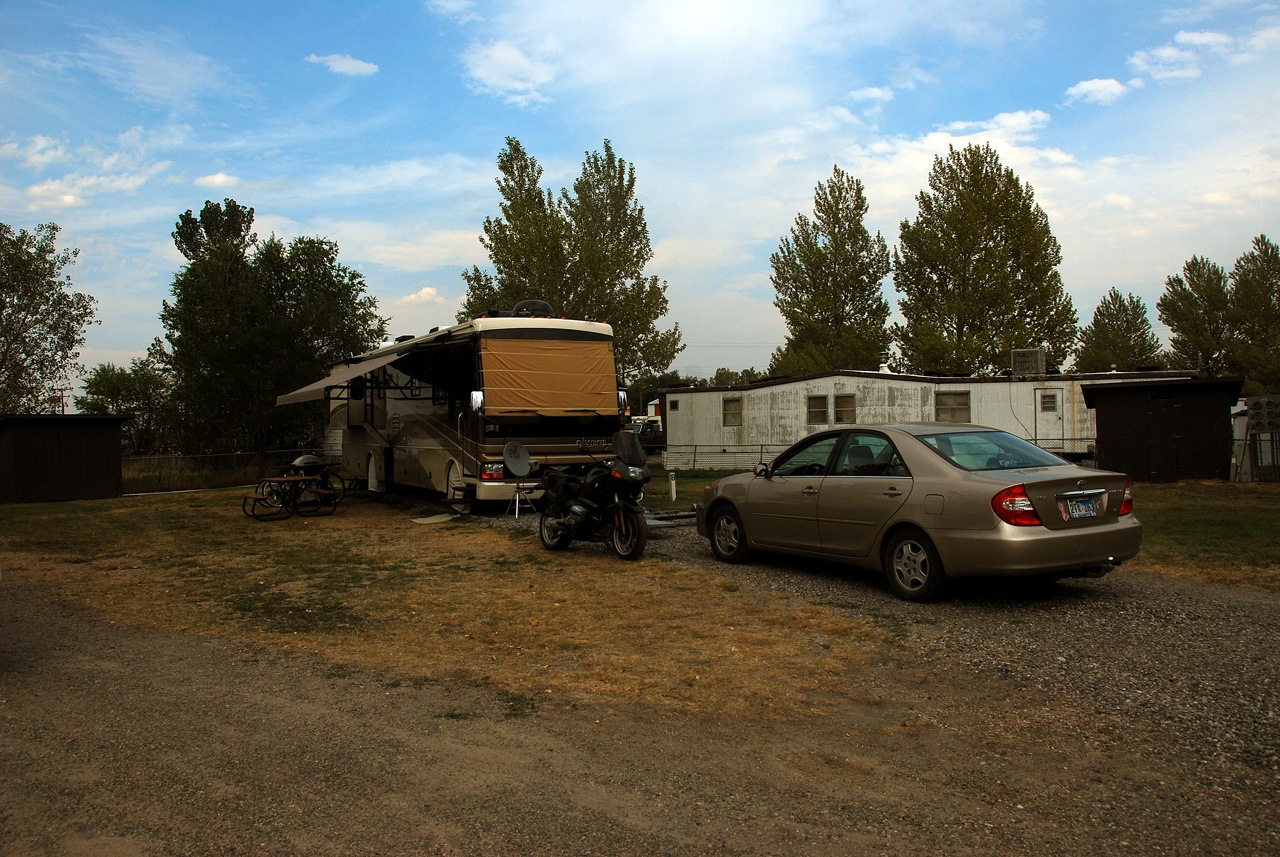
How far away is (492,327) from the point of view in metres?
13.2

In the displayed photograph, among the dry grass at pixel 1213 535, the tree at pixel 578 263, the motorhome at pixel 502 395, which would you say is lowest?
the dry grass at pixel 1213 535

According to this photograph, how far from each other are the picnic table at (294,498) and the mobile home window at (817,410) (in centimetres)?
1510

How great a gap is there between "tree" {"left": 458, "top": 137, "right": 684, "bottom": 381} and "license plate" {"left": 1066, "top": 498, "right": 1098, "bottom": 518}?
943 inches

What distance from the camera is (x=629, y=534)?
380 inches

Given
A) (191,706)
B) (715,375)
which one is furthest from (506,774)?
(715,375)

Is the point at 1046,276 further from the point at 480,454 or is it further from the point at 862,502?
the point at 862,502

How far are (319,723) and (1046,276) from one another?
3670cm

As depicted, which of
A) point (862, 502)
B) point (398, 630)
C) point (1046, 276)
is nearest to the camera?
point (398, 630)

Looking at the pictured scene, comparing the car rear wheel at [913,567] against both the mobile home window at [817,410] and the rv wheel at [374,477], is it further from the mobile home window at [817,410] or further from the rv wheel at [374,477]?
the mobile home window at [817,410]

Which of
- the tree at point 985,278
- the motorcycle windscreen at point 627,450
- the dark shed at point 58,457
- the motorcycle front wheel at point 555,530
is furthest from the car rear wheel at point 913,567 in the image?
the tree at point 985,278

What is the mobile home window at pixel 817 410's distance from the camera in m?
25.8

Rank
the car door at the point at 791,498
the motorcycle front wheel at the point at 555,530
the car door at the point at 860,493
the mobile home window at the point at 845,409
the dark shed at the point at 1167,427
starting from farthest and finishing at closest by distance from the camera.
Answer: the mobile home window at the point at 845,409 < the dark shed at the point at 1167,427 < the motorcycle front wheel at the point at 555,530 < the car door at the point at 791,498 < the car door at the point at 860,493

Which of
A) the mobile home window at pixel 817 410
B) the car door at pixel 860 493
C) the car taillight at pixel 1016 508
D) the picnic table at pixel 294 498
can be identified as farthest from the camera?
the mobile home window at pixel 817 410

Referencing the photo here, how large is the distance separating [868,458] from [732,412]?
65.5ft
